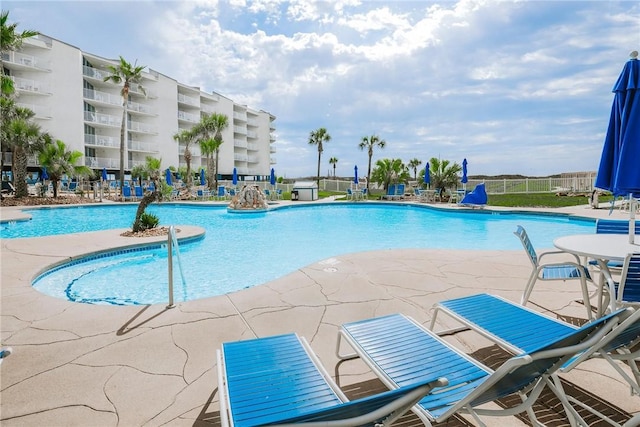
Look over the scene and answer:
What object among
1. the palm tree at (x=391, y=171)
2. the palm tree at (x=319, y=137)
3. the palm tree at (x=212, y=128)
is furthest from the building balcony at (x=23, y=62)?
the palm tree at (x=391, y=171)

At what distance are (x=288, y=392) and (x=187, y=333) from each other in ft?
5.58

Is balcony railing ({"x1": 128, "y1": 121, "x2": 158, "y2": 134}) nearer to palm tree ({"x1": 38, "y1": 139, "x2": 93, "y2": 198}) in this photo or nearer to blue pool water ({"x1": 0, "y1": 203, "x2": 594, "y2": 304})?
palm tree ({"x1": 38, "y1": 139, "x2": 93, "y2": 198})

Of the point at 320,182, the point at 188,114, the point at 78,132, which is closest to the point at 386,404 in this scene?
the point at 320,182

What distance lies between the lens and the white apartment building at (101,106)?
28.4 meters

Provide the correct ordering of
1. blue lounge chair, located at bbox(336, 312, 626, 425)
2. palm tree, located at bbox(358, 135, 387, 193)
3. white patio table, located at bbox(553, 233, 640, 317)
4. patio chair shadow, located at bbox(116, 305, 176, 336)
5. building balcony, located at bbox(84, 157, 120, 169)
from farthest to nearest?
palm tree, located at bbox(358, 135, 387, 193) → building balcony, located at bbox(84, 157, 120, 169) → patio chair shadow, located at bbox(116, 305, 176, 336) → white patio table, located at bbox(553, 233, 640, 317) → blue lounge chair, located at bbox(336, 312, 626, 425)

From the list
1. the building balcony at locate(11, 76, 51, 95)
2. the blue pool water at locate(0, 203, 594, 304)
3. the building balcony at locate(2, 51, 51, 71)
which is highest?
the building balcony at locate(2, 51, 51, 71)

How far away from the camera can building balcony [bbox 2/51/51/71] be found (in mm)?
26775

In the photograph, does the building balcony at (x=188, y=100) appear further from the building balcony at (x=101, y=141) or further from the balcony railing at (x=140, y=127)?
the building balcony at (x=101, y=141)

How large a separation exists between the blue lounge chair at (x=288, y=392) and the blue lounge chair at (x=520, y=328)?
3.72 ft

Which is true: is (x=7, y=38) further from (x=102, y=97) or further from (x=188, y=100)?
(x=188, y=100)

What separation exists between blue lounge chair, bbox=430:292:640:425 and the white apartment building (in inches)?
1293

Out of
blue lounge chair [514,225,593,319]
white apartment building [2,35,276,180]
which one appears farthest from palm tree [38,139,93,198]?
blue lounge chair [514,225,593,319]

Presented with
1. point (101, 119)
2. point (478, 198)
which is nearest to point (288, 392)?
point (478, 198)

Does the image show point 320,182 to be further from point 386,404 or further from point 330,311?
point 386,404
